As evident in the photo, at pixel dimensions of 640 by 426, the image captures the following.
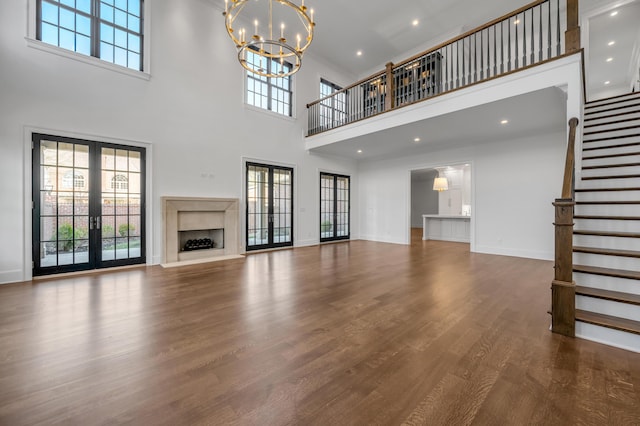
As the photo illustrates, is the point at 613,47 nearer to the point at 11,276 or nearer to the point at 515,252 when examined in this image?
the point at 515,252

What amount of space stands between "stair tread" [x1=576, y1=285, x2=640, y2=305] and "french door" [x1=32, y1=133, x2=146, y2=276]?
6671mm

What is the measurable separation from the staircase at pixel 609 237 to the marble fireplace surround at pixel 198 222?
19.4 feet

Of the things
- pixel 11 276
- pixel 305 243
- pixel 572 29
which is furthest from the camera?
pixel 305 243

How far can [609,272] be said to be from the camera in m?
2.49

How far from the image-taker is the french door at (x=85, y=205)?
14.4 feet

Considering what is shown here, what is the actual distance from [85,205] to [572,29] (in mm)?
8280

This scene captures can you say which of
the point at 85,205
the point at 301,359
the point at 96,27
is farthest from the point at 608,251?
the point at 96,27

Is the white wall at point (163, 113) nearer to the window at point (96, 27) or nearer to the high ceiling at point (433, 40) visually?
the window at point (96, 27)

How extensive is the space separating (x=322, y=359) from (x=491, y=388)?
112 centimetres

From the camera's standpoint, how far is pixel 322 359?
2.01 metres

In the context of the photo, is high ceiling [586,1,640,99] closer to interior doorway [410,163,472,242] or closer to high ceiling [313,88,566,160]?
high ceiling [313,88,566,160]

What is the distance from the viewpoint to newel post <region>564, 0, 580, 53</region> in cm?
376

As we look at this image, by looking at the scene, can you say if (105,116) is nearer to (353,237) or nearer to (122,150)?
(122,150)

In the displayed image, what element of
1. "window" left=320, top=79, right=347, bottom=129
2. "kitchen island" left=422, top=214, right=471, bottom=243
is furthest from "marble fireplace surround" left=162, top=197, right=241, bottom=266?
"kitchen island" left=422, top=214, right=471, bottom=243
